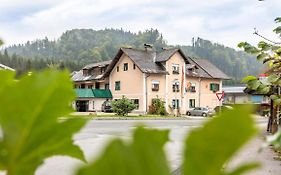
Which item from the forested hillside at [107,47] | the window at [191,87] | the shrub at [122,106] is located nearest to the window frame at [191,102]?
the window at [191,87]

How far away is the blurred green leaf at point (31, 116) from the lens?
0.74 ft

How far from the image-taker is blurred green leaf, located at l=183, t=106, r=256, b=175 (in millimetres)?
185

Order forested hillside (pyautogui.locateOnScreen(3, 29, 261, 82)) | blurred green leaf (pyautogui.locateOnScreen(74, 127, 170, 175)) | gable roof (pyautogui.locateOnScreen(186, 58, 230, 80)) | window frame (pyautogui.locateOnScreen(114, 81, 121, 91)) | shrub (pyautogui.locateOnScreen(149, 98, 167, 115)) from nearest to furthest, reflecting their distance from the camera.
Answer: blurred green leaf (pyautogui.locateOnScreen(74, 127, 170, 175)), shrub (pyautogui.locateOnScreen(149, 98, 167, 115)), window frame (pyautogui.locateOnScreen(114, 81, 121, 91)), gable roof (pyautogui.locateOnScreen(186, 58, 230, 80)), forested hillside (pyautogui.locateOnScreen(3, 29, 261, 82))

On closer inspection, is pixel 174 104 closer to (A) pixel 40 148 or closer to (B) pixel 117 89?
(B) pixel 117 89

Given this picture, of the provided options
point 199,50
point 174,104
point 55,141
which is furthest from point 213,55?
point 55,141

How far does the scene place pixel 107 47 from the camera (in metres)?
74.2

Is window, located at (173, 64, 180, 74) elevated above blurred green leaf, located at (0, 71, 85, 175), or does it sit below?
above

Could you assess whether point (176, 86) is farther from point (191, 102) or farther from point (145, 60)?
point (145, 60)

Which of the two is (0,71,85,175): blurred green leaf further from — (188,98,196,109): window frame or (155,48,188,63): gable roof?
(188,98,196,109): window frame

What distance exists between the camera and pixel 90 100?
35312 mm

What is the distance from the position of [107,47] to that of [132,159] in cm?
7469

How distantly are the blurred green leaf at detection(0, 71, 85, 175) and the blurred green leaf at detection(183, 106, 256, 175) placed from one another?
0.09 meters

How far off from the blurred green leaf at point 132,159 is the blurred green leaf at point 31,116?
55 mm

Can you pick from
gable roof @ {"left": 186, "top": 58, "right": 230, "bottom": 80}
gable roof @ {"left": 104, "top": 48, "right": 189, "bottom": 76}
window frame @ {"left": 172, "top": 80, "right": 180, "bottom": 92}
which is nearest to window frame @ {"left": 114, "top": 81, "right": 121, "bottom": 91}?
gable roof @ {"left": 104, "top": 48, "right": 189, "bottom": 76}
